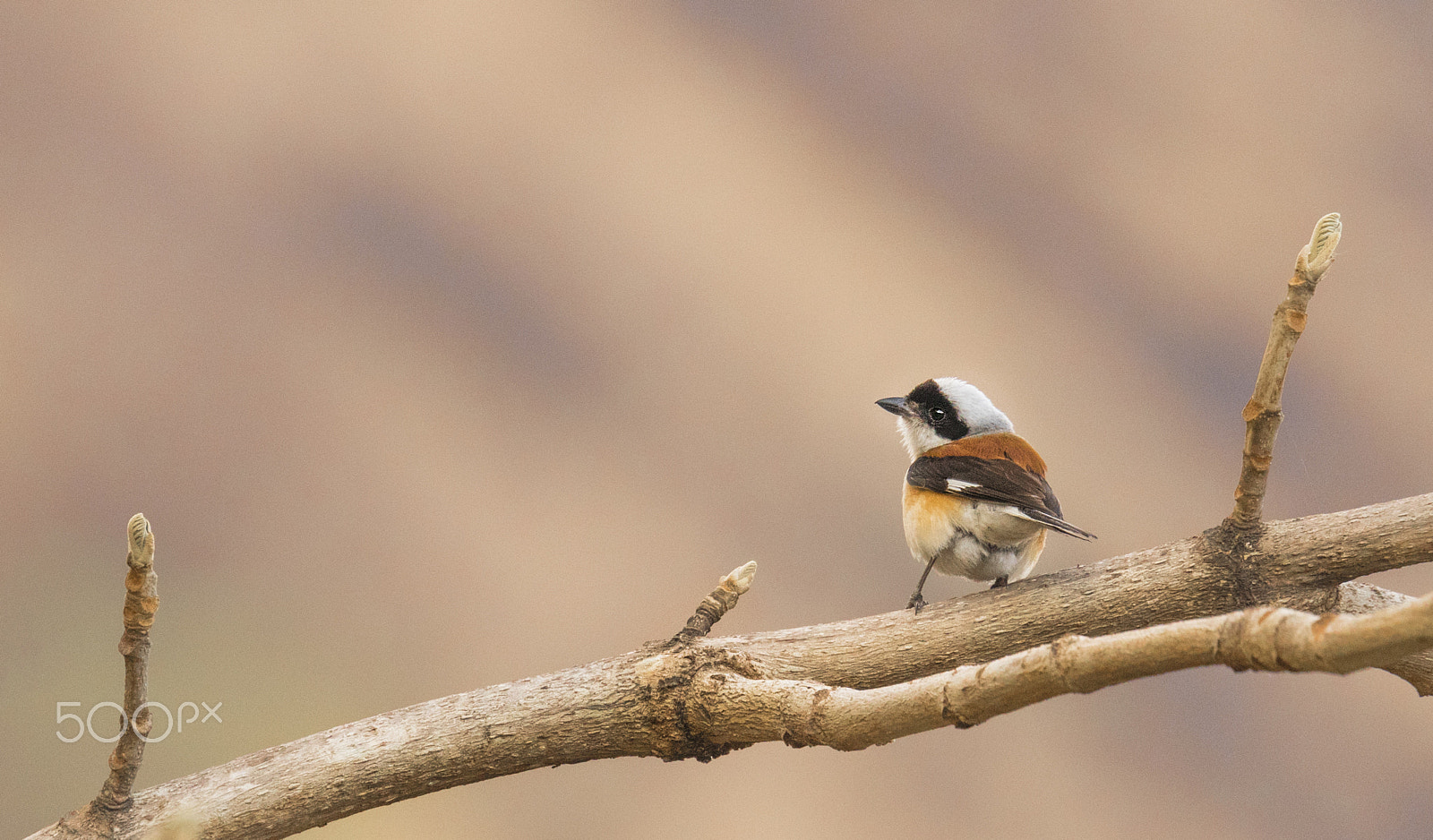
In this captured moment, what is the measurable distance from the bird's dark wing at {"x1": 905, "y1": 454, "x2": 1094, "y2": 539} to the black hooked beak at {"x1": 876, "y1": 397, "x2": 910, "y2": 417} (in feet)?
0.70

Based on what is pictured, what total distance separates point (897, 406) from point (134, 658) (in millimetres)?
1174

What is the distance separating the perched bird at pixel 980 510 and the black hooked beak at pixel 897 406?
11cm

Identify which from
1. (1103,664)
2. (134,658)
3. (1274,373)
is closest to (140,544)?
(134,658)

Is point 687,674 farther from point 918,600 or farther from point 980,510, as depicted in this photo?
point 980,510

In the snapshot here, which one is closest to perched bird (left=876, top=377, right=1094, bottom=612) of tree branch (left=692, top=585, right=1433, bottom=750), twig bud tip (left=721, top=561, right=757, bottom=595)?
twig bud tip (left=721, top=561, right=757, bottom=595)

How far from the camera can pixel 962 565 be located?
4.75 ft

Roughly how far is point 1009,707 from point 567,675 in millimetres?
557

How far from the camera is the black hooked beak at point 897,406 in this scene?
1.74m

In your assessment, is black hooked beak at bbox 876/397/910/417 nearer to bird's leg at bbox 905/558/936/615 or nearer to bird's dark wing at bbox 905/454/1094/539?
bird's dark wing at bbox 905/454/1094/539

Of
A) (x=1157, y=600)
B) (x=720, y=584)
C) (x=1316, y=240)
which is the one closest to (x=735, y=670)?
(x=720, y=584)

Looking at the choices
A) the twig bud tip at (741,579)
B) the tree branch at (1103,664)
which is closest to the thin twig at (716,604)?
the twig bud tip at (741,579)

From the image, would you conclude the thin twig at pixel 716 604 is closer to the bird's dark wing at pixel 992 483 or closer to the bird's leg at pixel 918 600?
the bird's leg at pixel 918 600

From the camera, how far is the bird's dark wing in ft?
4.29

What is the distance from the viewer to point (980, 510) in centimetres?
138
